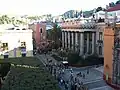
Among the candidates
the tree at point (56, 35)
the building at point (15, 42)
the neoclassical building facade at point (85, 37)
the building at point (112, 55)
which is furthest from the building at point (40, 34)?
the building at point (112, 55)

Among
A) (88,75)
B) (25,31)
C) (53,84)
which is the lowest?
(88,75)

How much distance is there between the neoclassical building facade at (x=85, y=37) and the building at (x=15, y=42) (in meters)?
15.4

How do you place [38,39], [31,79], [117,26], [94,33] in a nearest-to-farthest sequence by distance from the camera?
[31,79] → [117,26] → [94,33] → [38,39]

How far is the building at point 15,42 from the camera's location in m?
35.4

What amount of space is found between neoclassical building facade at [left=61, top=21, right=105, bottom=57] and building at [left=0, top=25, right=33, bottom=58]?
15.4 meters

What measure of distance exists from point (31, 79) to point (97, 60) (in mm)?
29097

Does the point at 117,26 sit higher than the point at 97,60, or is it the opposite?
the point at 117,26

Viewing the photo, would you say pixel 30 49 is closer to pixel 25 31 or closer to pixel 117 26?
pixel 25 31

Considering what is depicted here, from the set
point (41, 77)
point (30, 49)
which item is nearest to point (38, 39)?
point (30, 49)

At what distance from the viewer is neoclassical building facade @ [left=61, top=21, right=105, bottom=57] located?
4878 cm

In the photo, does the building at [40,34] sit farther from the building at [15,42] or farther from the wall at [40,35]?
the building at [15,42]

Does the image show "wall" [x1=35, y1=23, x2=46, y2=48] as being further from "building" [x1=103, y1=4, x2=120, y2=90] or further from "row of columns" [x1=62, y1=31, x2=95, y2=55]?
"building" [x1=103, y1=4, x2=120, y2=90]

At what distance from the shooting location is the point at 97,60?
4528 cm

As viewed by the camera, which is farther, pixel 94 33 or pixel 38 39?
pixel 38 39
